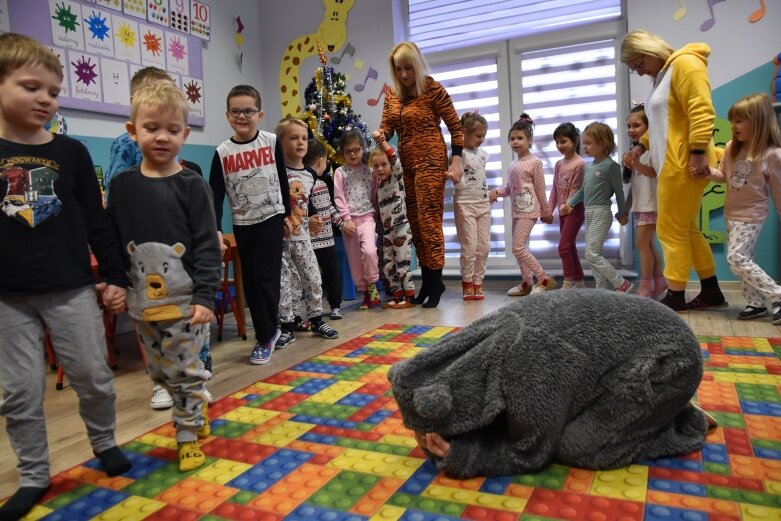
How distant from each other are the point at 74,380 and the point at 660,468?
1466 millimetres

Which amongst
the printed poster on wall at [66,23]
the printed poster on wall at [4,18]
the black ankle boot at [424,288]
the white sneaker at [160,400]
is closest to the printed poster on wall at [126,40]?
the printed poster on wall at [66,23]

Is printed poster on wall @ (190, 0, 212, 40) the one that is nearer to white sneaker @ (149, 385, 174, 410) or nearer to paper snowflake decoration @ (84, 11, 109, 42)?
paper snowflake decoration @ (84, 11, 109, 42)

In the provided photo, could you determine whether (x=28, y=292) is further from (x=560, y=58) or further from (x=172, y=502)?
(x=560, y=58)

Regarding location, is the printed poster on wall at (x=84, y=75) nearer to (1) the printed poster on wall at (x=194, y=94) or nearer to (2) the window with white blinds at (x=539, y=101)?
(1) the printed poster on wall at (x=194, y=94)

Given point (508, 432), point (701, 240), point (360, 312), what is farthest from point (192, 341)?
point (701, 240)

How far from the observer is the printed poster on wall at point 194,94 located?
431 cm

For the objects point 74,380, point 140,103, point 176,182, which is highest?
point 140,103

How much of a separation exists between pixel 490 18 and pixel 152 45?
251 cm

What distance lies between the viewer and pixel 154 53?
4.01m

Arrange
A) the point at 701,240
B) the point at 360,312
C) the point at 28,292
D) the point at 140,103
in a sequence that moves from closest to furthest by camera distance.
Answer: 1. the point at 28,292
2. the point at 140,103
3. the point at 701,240
4. the point at 360,312

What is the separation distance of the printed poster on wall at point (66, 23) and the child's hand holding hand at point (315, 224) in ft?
5.73

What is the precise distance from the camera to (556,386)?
1312 mm

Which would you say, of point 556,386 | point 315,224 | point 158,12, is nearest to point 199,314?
point 556,386

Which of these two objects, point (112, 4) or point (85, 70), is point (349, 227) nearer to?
point (85, 70)
